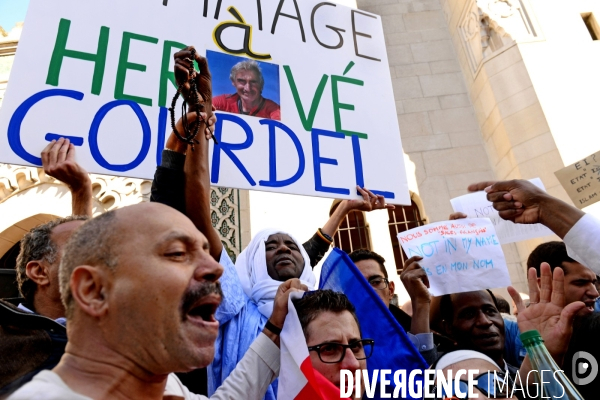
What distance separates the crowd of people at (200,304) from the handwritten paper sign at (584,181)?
414mm

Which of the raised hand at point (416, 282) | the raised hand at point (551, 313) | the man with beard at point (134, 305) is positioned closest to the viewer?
the man with beard at point (134, 305)

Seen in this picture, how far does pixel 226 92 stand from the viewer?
98.3 inches

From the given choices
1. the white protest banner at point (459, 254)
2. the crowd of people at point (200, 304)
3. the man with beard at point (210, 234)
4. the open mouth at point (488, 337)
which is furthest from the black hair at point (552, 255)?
the man with beard at point (210, 234)

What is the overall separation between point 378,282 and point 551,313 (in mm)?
1030

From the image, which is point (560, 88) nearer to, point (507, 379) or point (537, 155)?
point (537, 155)

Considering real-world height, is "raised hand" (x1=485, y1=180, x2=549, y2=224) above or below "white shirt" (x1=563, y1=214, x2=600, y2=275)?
above

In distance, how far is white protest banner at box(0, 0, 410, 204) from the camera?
203 cm

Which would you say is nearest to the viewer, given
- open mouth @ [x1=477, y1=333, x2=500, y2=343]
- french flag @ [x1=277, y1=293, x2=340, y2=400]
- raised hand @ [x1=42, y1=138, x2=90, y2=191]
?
french flag @ [x1=277, y1=293, x2=340, y2=400]

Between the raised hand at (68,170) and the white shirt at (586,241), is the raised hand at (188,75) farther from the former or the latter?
the white shirt at (586,241)

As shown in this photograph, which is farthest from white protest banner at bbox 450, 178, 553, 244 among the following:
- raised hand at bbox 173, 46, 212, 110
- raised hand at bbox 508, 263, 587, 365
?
raised hand at bbox 173, 46, 212, 110

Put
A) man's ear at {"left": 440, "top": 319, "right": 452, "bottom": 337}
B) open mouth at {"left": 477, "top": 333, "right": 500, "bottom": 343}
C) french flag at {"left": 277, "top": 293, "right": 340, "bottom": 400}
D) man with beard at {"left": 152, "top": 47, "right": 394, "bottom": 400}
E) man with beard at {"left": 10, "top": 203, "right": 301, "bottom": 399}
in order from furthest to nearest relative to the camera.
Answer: man's ear at {"left": 440, "top": 319, "right": 452, "bottom": 337} → open mouth at {"left": 477, "top": 333, "right": 500, "bottom": 343} → man with beard at {"left": 152, "top": 47, "right": 394, "bottom": 400} → french flag at {"left": 277, "top": 293, "right": 340, "bottom": 400} → man with beard at {"left": 10, "top": 203, "right": 301, "bottom": 399}

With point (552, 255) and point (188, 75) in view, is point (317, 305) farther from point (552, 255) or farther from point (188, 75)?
point (552, 255)

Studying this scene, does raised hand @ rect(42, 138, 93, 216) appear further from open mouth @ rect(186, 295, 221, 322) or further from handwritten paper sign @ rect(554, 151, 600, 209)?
handwritten paper sign @ rect(554, 151, 600, 209)

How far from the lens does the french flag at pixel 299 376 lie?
4.41 ft
